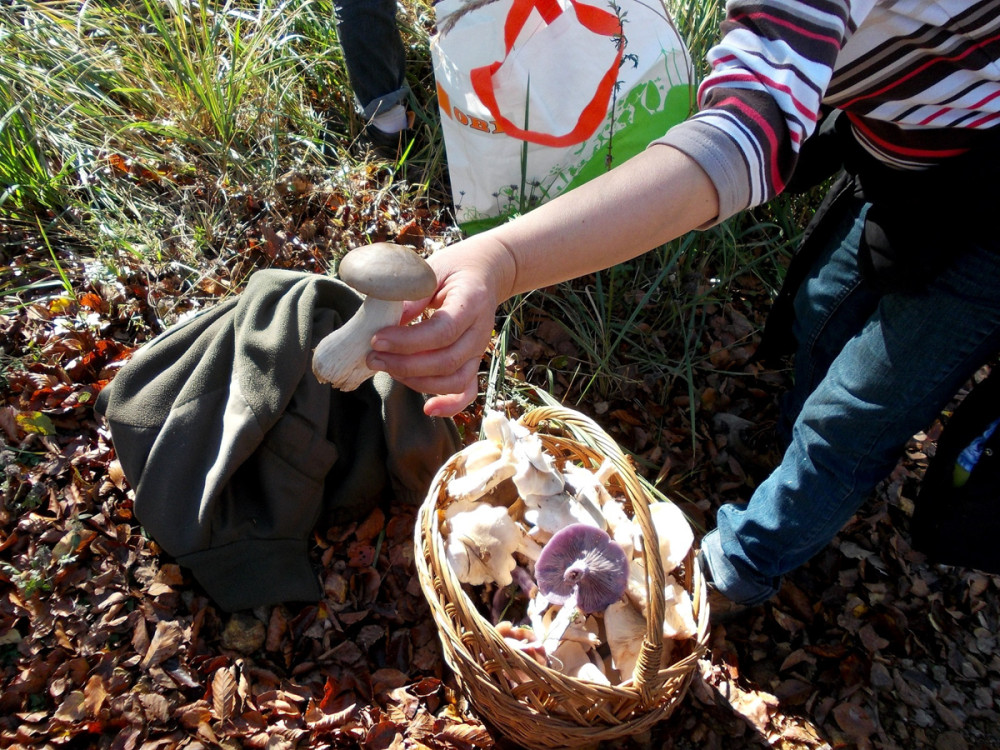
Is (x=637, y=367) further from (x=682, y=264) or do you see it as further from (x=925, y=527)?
(x=925, y=527)

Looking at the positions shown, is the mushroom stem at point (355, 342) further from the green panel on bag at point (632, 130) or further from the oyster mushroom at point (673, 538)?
the green panel on bag at point (632, 130)

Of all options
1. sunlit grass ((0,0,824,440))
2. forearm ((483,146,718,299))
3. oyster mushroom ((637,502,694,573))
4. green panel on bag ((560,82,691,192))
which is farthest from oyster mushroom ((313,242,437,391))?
green panel on bag ((560,82,691,192))

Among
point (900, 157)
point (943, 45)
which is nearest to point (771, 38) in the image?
point (943, 45)

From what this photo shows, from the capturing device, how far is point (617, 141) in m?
2.50

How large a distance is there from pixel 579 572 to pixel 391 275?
2.84 ft

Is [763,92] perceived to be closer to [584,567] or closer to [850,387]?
[850,387]

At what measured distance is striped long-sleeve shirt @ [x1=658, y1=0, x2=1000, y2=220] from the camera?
3.39 ft

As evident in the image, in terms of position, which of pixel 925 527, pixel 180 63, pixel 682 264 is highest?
pixel 180 63

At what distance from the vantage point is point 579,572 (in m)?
1.59

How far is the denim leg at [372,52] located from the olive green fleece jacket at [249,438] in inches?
48.9

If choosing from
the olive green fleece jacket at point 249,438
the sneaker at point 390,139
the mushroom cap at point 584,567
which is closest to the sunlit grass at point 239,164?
the sneaker at point 390,139

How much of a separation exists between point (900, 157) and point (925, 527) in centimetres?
93

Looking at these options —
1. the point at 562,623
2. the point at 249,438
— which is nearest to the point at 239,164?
the point at 249,438

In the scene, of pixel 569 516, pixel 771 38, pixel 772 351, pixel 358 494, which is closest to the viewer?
pixel 771 38
